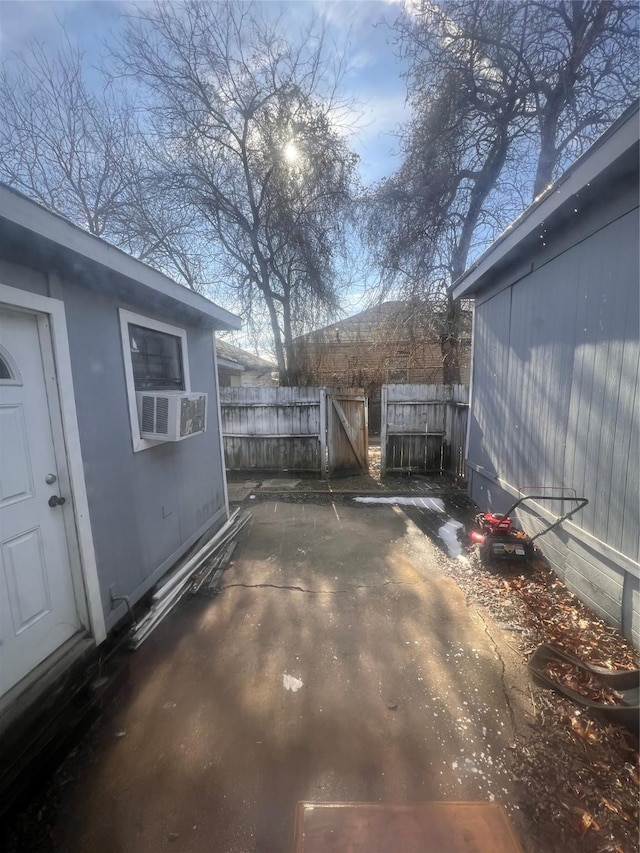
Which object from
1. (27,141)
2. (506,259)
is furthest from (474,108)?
(27,141)

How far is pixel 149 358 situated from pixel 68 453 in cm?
129

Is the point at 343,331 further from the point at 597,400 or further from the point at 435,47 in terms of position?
the point at 597,400

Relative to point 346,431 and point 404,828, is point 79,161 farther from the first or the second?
point 404,828

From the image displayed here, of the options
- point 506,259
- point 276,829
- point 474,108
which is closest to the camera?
point 276,829

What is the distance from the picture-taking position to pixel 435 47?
22.7 feet

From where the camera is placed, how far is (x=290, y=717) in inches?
73.9

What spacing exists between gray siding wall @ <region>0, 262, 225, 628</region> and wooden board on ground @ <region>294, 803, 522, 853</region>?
1814 mm

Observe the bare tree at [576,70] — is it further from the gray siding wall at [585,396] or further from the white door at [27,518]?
the white door at [27,518]

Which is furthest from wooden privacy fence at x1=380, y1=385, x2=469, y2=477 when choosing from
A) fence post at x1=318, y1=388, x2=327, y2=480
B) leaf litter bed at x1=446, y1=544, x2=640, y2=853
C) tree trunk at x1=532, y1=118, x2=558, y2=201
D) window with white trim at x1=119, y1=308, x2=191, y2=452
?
tree trunk at x1=532, y1=118, x2=558, y2=201

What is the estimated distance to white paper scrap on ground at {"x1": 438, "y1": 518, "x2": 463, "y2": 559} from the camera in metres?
3.72

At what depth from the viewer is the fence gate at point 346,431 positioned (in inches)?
263

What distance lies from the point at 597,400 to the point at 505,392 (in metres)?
1.64

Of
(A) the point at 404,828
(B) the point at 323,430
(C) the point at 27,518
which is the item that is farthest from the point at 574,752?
(B) the point at 323,430

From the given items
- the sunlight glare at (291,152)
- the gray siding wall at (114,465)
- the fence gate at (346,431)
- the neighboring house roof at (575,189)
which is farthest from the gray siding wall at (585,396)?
the sunlight glare at (291,152)
